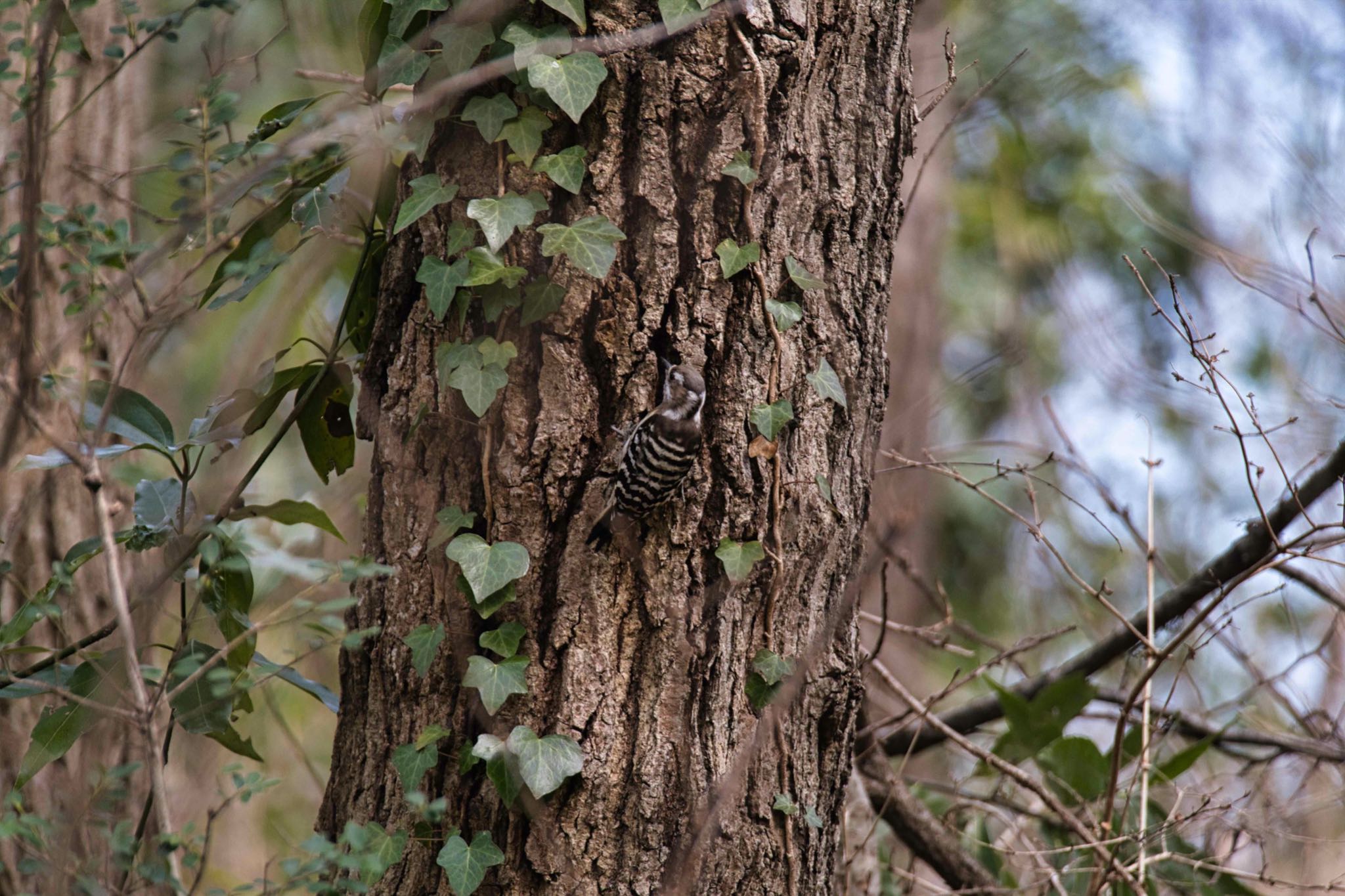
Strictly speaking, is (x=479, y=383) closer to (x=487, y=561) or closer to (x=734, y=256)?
(x=487, y=561)

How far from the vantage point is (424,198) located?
6.98ft

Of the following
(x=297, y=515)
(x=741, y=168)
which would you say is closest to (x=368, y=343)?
(x=297, y=515)

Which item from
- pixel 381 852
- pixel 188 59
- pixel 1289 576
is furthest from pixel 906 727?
pixel 188 59

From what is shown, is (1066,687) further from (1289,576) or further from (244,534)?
(244,534)

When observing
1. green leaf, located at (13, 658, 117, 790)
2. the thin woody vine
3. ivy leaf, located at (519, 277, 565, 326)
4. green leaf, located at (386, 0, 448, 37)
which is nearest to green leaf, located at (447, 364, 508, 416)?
the thin woody vine

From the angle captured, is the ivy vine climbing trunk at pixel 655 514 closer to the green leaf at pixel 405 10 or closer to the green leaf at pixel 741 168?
the green leaf at pixel 741 168

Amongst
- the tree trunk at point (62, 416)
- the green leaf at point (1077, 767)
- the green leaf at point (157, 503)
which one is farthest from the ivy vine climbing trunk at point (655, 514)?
the green leaf at point (1077, 767)

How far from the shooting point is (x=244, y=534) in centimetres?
224

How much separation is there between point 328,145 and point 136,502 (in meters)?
0.91

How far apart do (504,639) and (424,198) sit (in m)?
0.89

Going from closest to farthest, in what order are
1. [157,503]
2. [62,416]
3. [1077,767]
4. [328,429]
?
1. [157,503]
2. [328,429]
3. [62,416]
4. [1077,767]

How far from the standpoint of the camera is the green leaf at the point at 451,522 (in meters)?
2.11

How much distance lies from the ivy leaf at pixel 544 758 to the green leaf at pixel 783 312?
3.03ft

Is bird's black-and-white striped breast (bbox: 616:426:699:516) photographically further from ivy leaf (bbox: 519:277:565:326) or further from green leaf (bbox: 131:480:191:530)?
green leaf (bbox: 131:480:191:530)
